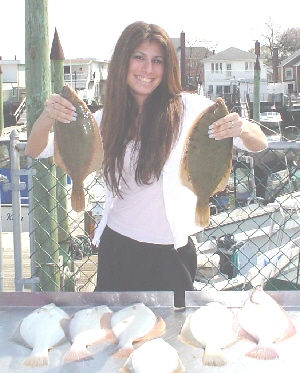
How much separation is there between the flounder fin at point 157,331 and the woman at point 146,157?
34 centimetres

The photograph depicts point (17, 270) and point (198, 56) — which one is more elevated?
point (198, 56)

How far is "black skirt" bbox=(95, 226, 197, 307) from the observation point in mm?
3064

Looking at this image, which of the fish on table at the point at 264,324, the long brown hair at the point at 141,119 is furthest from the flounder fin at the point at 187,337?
the long brown hair at the point at 141,119

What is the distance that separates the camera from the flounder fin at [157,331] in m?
2.40

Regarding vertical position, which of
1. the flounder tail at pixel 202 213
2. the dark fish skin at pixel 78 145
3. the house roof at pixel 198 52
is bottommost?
the flounder tail at pixel 202 213

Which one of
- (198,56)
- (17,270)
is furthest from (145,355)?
(198,56)

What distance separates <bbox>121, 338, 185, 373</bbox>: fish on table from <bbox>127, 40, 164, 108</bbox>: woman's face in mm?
1344

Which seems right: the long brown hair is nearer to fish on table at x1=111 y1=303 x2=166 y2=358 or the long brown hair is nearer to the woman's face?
the woman's face

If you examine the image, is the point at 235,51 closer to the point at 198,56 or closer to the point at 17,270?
the point at 198,56

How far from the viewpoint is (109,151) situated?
9.72 ft

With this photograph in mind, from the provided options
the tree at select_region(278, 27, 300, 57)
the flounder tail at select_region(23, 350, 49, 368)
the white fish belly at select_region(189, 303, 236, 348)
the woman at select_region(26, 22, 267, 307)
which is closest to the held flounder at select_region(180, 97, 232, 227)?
the woman at select_region(26, 22, 267, 307)

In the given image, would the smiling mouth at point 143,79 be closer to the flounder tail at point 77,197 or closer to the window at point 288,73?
the flounder tail at point 77,197

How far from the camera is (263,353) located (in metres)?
2.24

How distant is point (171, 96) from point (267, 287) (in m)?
3.89
